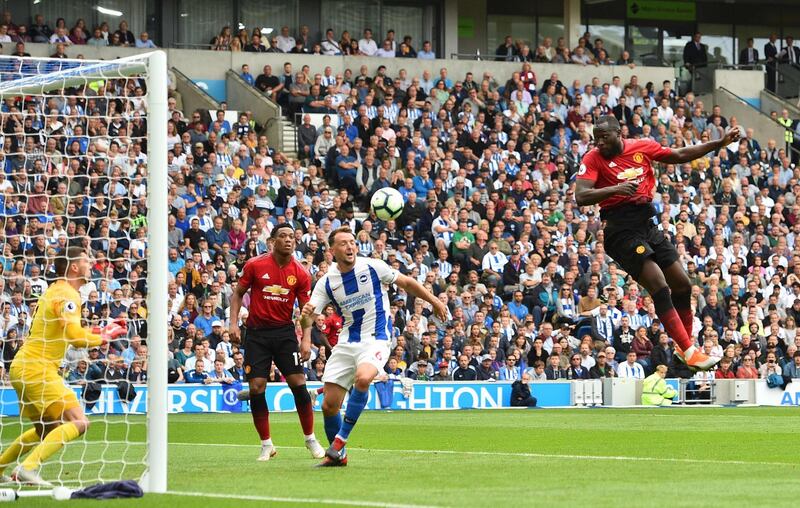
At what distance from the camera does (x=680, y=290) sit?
44.1 feet

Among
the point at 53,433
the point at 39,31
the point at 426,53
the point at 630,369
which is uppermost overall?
the point at 426,53

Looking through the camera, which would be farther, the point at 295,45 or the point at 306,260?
the point at 295,45

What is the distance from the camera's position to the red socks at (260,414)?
1370cm

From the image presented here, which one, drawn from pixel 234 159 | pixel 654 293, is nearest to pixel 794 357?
pixel 234 159

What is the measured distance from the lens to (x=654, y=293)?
43.1ft

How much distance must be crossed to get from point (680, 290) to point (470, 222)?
56.1 ft

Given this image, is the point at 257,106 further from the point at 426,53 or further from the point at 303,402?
the point at 303,402

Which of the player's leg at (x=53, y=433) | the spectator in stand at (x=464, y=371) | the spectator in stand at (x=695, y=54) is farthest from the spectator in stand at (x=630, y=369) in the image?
the player's leg at (x=53, y=433)

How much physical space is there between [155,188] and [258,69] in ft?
82.3

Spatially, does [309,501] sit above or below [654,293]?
below

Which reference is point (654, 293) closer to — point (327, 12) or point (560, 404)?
point (560, 404)

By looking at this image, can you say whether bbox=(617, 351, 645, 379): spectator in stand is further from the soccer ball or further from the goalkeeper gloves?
the goalkeeper gloves

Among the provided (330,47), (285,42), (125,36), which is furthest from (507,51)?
(125,36)

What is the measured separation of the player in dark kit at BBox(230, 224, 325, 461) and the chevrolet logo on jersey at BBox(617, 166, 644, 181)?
132 inches
